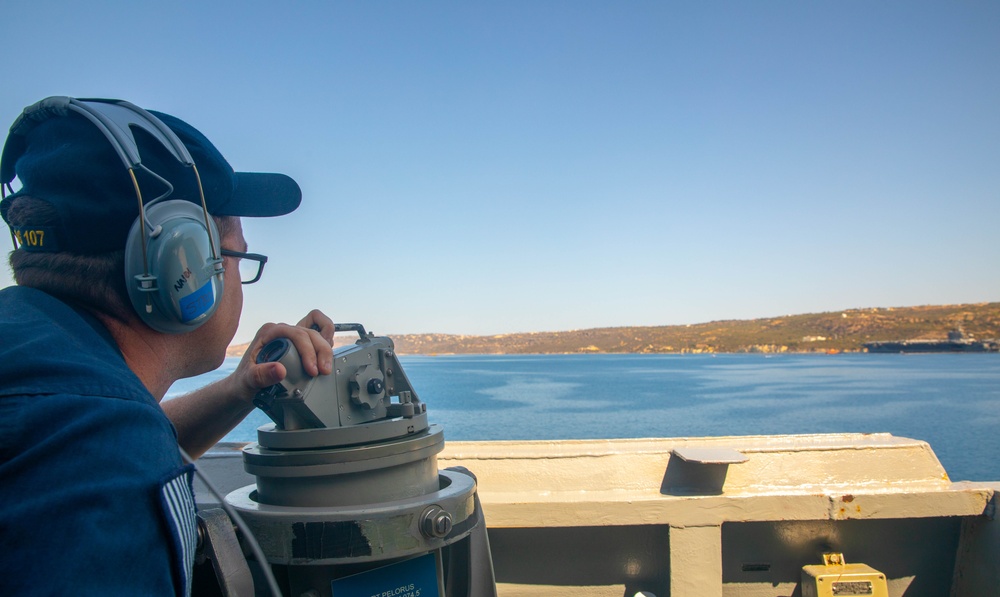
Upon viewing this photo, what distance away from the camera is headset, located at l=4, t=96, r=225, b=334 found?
3.38 ft

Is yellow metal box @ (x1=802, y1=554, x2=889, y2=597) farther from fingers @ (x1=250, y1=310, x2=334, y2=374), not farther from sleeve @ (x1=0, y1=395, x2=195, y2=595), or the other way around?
sleeve @ (x1=0, y1=395, x2=195, y2=595)

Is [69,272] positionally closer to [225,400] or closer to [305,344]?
[305,344]

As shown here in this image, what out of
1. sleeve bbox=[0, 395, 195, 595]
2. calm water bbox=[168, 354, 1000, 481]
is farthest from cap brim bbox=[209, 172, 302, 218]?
calm water bbox=[168, 354, 1000, 481]

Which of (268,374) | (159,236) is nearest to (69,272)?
(159,236)

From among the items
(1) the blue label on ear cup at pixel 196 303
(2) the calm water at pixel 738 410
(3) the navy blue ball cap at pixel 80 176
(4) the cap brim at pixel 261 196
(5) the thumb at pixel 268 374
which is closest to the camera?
(3) the navy blue ball cap at pixel 80 176

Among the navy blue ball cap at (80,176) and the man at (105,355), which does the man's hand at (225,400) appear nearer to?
the man at (105,355)

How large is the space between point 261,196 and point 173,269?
39 cm

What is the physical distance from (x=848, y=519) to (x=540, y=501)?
142 cm

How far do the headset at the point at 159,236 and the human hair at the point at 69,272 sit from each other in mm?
40

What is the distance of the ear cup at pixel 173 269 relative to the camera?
104 cm

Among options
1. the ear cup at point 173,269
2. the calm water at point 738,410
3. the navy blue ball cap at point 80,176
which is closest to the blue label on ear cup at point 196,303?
the ear cup at point 173,269

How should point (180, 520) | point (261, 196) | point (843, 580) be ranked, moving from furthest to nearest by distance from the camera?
1. point (843, 580)
2. point (261, 196)
3. point (180, 520)

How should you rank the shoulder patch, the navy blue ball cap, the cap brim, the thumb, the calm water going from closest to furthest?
the shoulder patch → the navy blue ball cap → the thumb → the cap brim → the calm water

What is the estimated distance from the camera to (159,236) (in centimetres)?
107
